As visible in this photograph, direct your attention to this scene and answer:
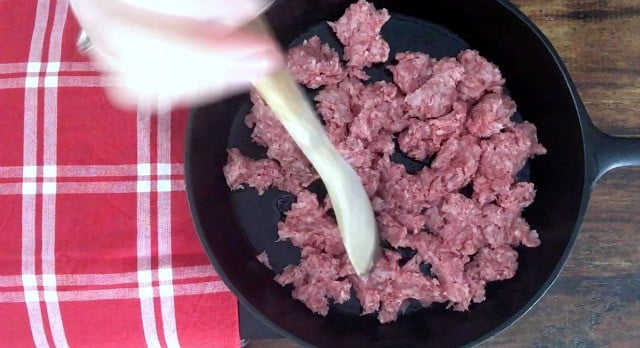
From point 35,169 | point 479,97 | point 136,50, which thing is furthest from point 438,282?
point 35,169

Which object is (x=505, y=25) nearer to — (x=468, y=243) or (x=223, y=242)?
(x=468, y=243)

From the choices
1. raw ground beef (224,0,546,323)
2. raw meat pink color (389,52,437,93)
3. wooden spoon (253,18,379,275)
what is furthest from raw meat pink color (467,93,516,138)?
wooden spoon (253,18,379,275)

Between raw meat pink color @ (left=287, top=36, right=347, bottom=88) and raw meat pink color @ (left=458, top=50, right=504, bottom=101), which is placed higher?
raw meat pink color @ (left=287, top=36, right=347, bottom=88)

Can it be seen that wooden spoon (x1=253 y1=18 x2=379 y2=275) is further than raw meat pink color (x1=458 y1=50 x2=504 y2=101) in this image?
No

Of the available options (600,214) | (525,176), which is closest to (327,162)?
(525,176)

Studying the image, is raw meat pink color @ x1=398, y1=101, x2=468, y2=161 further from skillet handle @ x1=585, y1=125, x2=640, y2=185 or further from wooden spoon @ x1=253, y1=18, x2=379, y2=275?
skillet handle @ x1=585, y1=125, x2=640, y2=185

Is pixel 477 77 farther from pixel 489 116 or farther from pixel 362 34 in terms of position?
pixel 362 34
